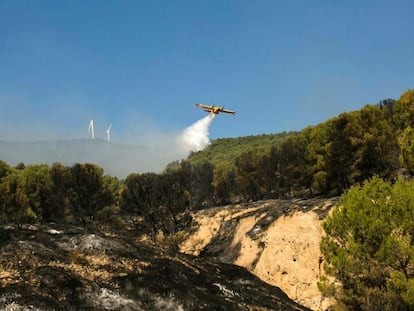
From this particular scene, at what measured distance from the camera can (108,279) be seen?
20.2 metres

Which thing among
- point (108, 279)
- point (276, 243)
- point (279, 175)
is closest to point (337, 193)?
point (279, 175)

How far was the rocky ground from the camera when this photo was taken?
1780cm

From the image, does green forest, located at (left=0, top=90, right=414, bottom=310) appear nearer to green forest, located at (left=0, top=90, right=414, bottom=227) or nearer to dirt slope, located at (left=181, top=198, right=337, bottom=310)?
green forest, located at (left=0, top=90, right=414, bottom=227)

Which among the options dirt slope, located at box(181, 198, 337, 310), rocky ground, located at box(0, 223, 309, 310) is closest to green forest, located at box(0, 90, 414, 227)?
dirt slope, located at box(181, 198, 337, 310)

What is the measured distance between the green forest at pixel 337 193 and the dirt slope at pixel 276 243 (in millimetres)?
6933

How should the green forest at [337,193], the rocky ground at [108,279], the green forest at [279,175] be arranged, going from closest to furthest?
the rocky ground at [108,279] → the green forest at [337,193] → the green forest at [279,175]

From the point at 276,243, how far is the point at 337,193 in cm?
2026

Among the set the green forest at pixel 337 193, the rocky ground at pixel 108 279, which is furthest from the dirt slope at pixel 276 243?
the rocky ground at pixel 108 279

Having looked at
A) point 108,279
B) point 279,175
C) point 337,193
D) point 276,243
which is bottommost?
point 276,243

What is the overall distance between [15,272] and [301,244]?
32.6 meters

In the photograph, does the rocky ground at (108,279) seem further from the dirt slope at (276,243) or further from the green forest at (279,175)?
the green forest at (279,175)

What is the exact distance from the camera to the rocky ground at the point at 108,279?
701 inches

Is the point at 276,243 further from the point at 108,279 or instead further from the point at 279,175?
→ the point at 279,175

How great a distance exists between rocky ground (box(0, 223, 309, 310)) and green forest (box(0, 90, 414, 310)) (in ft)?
17.2
